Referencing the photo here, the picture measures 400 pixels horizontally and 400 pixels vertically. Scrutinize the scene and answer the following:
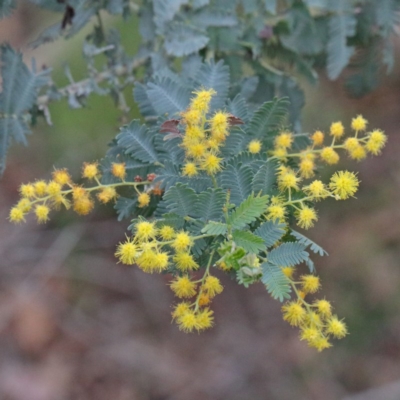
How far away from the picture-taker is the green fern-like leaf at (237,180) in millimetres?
905

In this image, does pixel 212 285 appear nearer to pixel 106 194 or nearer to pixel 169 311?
pixel 106 194

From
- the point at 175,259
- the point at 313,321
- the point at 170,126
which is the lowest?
the point at 313,321

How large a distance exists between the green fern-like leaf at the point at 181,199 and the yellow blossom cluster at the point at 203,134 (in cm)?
6

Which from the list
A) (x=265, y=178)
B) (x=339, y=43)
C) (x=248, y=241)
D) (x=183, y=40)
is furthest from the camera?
(x=339, y=43)

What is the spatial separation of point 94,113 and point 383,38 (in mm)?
1258

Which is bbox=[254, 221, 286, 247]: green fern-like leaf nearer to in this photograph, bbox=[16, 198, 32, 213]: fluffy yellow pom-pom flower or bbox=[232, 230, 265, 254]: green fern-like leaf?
bbox=[232, 230, 265, 254]: green fern-like leaf

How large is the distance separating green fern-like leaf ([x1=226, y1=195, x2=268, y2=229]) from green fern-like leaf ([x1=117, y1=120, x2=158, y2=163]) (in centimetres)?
27

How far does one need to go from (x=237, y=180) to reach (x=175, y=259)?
0.61ft

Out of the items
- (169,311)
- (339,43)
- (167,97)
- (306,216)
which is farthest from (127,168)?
(169,311)

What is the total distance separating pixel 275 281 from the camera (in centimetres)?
82

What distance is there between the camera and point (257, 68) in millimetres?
1418

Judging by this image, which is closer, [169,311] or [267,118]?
[267,118]

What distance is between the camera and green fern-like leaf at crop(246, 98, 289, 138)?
3.36 ft

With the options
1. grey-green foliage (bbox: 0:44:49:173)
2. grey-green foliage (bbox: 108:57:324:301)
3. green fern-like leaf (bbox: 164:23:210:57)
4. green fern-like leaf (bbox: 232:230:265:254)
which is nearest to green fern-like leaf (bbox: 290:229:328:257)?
grey-green foliage (bbox: 108:57:324:301)
